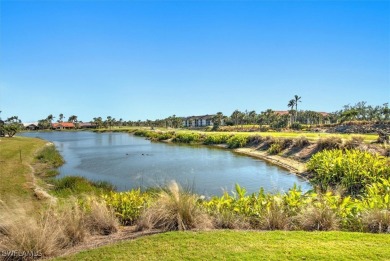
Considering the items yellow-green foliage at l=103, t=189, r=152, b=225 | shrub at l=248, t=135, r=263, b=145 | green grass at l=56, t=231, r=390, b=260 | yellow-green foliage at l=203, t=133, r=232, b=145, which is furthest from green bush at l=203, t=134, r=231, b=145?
green grass at l=56, t=231, r=390, b=260

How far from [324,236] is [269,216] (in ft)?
4.31

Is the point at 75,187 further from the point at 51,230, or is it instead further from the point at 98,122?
the point at 98,122

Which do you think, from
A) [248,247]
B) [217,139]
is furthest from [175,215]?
[217,139]

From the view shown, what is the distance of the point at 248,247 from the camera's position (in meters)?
5.29

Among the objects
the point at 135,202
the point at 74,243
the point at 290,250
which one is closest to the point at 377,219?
the point at 290,250

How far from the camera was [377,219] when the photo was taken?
21.8ft

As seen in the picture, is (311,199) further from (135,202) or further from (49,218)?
(49,218)

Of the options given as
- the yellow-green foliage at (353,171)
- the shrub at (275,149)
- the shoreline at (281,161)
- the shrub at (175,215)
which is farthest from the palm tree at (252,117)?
the shrub at (175,215)

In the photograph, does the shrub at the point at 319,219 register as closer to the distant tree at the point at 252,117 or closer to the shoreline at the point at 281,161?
the shoreline at the point at 281,161

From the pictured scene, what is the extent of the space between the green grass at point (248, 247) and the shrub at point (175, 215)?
602 mm

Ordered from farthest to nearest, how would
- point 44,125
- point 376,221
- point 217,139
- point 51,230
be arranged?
point 44,125 → point 217,139 → point 376,221 → point 51,230

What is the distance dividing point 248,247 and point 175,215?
1.95 m

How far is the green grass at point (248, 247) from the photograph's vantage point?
4.97 metres

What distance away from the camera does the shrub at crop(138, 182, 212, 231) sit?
6.70 meters
